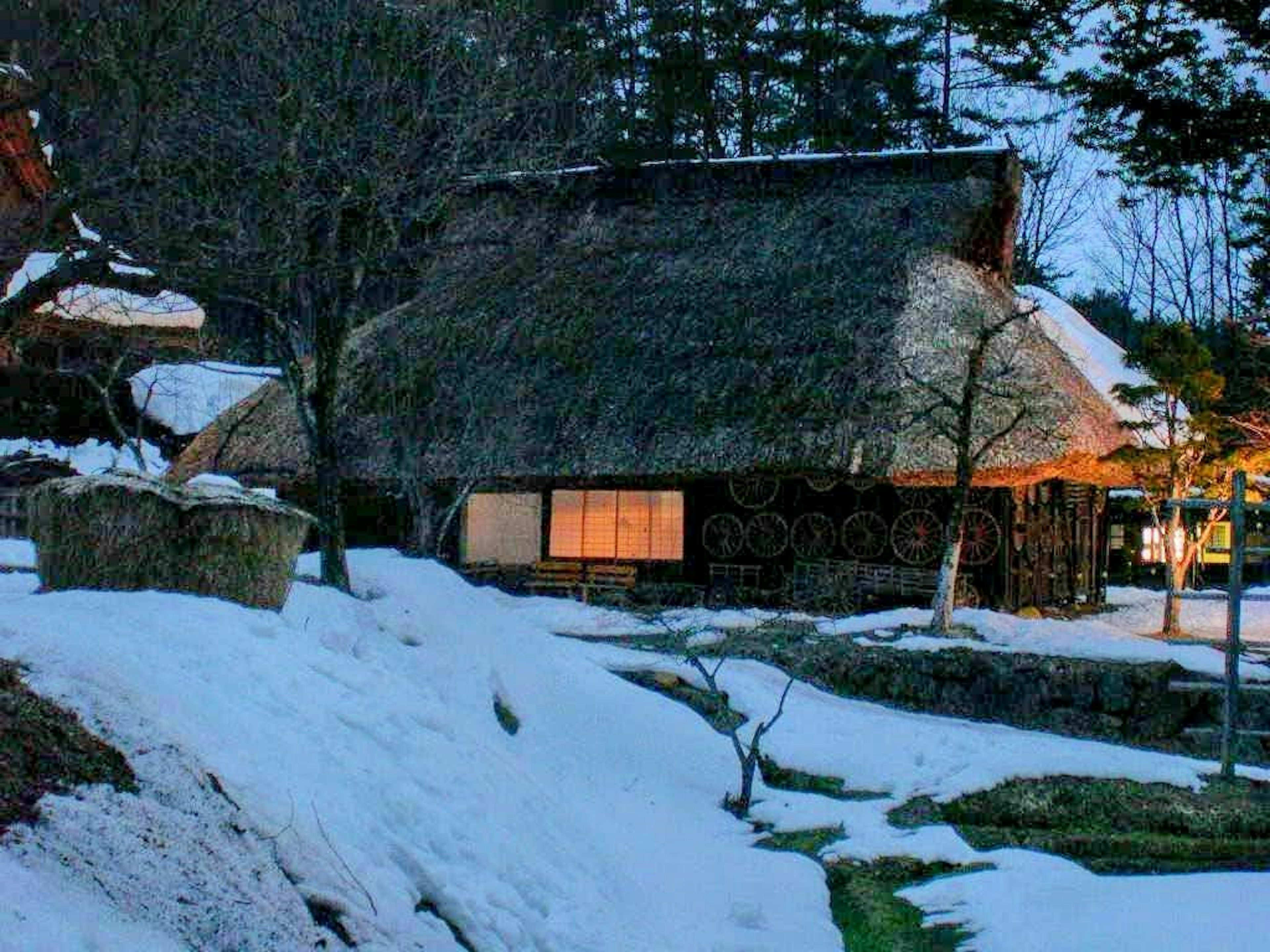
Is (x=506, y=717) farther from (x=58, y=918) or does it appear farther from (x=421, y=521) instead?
(x=421, y=521)

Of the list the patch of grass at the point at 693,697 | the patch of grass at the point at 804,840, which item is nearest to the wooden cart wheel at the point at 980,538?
the patch of grass at the point at 693,697

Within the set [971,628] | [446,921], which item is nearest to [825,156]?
[971,628]

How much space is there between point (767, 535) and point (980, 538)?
314 cm

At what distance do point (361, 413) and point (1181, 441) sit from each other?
14.0 m

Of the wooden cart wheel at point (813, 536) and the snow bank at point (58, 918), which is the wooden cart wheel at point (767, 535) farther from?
the snow bank at point (58, 918)

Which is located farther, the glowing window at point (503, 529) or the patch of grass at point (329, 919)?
the glowing window at point (503, 529)

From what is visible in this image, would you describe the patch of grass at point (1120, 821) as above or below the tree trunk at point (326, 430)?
below

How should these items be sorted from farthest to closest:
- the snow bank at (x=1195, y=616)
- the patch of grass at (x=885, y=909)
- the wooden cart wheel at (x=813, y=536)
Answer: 1. the wooden cart wheel at (x=813, y=536)
2. the snow bank at (x=1195, y=616)
3. the patch of grass at (x=885, y=909)

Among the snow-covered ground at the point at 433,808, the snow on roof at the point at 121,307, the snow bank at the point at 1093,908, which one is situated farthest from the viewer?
the snow on roof at the point at 121,307

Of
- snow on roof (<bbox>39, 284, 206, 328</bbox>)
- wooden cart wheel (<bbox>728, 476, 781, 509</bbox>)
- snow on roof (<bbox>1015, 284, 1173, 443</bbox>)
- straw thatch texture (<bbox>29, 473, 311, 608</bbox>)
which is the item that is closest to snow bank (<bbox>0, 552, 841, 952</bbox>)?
straw thatch texture (<bbox>29, 473, 311, 608</bbox>)

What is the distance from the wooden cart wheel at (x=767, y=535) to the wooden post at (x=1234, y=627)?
29.5ft

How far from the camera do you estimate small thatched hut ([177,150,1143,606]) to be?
690 inches

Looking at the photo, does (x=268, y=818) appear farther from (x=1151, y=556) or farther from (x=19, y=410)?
(x=1151, y=556)

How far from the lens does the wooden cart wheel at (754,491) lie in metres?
19.0
